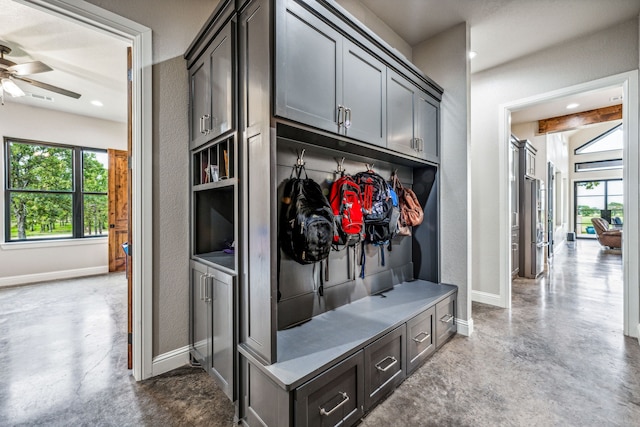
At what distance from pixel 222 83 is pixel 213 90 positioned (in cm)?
15

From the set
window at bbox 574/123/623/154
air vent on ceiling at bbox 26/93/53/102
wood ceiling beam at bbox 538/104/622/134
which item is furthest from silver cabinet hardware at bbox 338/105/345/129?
window at bbox 574/123/623/154

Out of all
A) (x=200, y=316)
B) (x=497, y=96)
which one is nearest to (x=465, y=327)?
(x=200, y=316)

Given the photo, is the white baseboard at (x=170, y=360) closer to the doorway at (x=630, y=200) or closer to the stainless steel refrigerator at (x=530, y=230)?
the doorway at (x=630, y=200)

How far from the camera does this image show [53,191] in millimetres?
4918

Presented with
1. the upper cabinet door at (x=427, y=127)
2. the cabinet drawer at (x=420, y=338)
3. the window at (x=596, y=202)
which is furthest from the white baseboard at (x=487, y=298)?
the window at (x=596, y=202)

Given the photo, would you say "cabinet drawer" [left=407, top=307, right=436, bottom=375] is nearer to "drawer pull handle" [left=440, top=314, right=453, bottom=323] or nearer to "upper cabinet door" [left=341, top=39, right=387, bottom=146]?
"drawer pull handle" [left=440, top=314, right=453, bottom=323]

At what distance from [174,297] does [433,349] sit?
212 cm

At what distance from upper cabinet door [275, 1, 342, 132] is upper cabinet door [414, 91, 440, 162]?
1.09 metres

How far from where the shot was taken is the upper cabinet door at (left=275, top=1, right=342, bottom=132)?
1422 millimetres

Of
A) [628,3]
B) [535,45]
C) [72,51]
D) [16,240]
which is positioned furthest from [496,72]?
[16,240]

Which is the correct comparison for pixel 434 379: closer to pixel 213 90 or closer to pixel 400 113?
pixel 400 113

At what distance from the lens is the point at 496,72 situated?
363 cm

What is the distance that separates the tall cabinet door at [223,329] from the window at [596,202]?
13.0 metres

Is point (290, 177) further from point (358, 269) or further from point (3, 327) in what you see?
point (3, 327)
